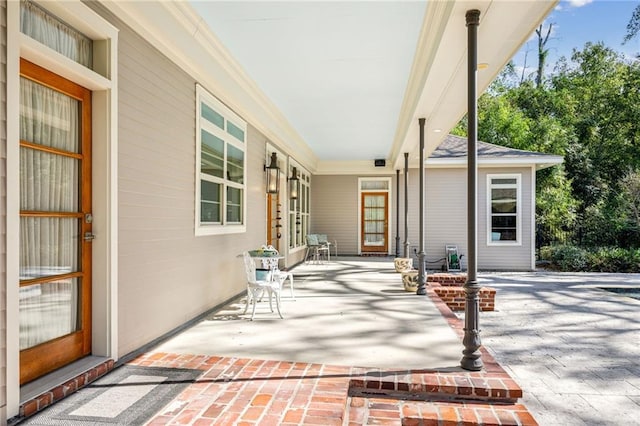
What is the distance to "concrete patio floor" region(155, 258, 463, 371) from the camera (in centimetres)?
332

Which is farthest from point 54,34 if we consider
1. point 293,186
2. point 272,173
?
point 293,186

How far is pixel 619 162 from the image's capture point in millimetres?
16703

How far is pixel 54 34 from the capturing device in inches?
102

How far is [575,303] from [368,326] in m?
4.59

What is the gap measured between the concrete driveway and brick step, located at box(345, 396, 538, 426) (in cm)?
50

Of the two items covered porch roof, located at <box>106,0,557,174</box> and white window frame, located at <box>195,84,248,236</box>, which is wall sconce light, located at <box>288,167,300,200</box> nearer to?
covered porch roof, located at <box>106,0,557,174</box>

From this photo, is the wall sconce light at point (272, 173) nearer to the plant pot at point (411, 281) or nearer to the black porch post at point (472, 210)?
the plant pot at point (411, 281)

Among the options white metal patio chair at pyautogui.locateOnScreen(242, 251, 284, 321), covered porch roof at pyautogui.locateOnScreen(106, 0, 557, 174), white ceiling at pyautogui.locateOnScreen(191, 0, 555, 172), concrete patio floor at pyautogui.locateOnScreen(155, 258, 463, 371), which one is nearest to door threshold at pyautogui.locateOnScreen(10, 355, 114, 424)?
concrete patio floor at pyautogui.locateOnScreen(155, 258, 463, 371)

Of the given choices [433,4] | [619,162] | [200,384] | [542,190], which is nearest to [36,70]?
[200,384]

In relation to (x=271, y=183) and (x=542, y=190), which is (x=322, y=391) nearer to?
(x=271, y=183)

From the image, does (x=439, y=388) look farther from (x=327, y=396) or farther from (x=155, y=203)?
(x=155, y=203)

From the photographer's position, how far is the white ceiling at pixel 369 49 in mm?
3389

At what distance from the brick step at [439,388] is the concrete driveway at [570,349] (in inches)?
17.3

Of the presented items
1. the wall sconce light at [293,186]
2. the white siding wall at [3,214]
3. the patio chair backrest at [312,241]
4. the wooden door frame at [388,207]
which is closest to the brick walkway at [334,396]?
the white siding wall at [3,214]
